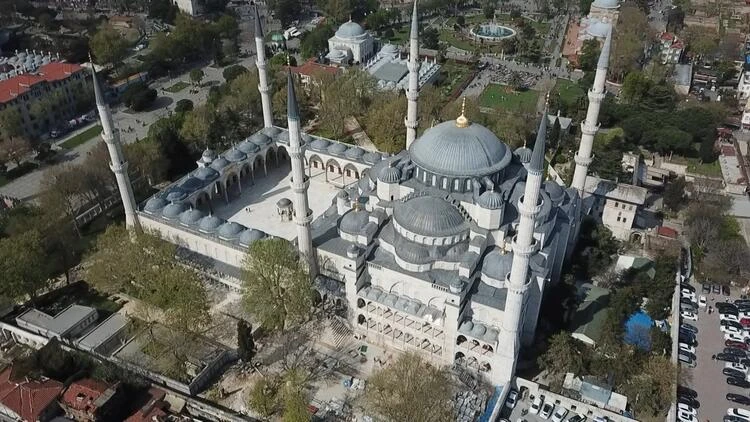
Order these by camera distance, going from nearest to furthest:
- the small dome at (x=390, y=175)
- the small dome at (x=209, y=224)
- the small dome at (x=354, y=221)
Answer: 1. the small dome at (x=354, y=221)
2. the small dome at (x=390, y=175)
3. the small dome at (x=209, y=224)

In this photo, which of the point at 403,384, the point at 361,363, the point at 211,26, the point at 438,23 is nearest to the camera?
the point at 403,384

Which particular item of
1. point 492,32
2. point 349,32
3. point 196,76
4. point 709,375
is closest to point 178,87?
point 196,76

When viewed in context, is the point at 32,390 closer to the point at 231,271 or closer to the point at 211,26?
the point at 231,271

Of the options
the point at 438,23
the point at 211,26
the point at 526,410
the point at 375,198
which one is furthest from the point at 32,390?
the point at 438,23

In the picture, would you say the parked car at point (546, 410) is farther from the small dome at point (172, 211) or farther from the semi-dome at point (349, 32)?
the semi-dome at point (349, 32)

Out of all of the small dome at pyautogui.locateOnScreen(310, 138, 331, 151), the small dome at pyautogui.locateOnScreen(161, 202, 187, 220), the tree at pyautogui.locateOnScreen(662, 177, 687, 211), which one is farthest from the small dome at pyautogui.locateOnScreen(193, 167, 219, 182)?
the tree at pyautogui.locateOnScreen(662, 177, 687, 211)

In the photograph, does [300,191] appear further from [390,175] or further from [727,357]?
[727,357]

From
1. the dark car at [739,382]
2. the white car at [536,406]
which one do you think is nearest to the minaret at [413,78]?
the white car at [536,406]
